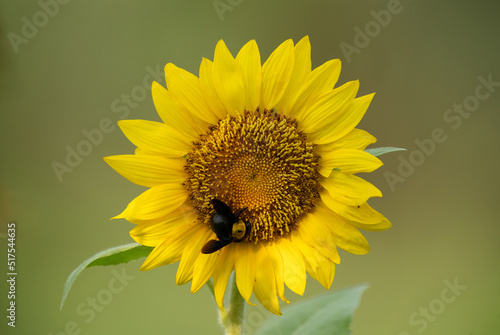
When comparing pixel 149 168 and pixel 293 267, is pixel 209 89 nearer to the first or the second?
pixel 149 168

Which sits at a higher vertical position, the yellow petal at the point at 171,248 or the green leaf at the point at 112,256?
the green leaf at the point at 112,256

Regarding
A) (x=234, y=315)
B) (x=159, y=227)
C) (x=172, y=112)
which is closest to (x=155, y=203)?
(x=159, y=227)

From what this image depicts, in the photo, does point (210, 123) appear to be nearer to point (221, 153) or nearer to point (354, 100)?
point (221, 153)

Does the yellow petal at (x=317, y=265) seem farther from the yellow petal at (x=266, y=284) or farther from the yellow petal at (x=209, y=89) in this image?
the yellow petal at (x=209, y=89)

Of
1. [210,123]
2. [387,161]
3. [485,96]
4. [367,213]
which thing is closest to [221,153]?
[210,123]

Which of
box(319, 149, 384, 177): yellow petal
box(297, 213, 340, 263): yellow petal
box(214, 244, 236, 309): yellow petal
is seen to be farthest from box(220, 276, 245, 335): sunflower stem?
box(319, 149, 384, 177): yellow petal

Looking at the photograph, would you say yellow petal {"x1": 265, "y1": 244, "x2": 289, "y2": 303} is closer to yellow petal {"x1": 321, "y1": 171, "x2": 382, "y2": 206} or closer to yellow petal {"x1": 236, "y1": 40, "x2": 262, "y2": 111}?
yellow petal {"x1": 321, "y1": 171, "x2": 382, "y2": 206}

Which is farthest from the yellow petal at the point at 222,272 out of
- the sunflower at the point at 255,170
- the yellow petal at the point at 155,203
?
the yellow petal at the point at 155,203
